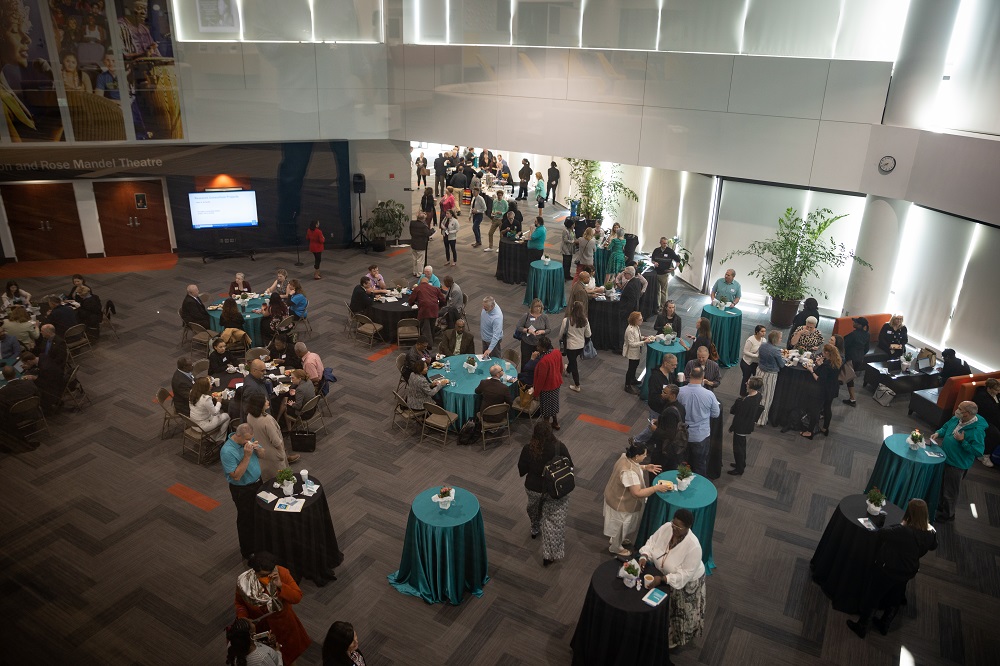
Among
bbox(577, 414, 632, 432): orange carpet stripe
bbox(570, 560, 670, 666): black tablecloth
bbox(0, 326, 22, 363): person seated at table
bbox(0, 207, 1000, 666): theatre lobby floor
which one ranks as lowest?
bbox(0, 207, 1000, 666): theatre lobby floor

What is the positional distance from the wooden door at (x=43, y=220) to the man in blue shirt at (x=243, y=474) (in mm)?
12560

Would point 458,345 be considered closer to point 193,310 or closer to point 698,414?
point 698,414

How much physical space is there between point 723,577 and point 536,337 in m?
4.47

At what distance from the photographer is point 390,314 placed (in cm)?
1202

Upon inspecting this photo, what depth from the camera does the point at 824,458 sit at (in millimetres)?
9242

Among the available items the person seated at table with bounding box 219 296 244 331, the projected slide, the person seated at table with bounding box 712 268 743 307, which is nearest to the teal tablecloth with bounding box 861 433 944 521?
the person seated at table with bounding box 712 268 743 307

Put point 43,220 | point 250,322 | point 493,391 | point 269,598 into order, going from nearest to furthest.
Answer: point 269,598
point 493,391
point 250,322
point 43,220

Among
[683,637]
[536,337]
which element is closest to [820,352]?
[536,337]

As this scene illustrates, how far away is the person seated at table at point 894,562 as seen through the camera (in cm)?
587

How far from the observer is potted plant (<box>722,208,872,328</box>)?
13.1m

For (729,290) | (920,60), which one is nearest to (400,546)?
(729,290)

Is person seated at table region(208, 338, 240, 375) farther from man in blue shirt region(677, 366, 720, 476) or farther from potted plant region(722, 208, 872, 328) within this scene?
potted plant region(722, 208, 872, 328)

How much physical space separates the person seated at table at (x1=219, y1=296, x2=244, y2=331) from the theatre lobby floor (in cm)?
126

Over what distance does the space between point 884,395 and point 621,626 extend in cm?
752
